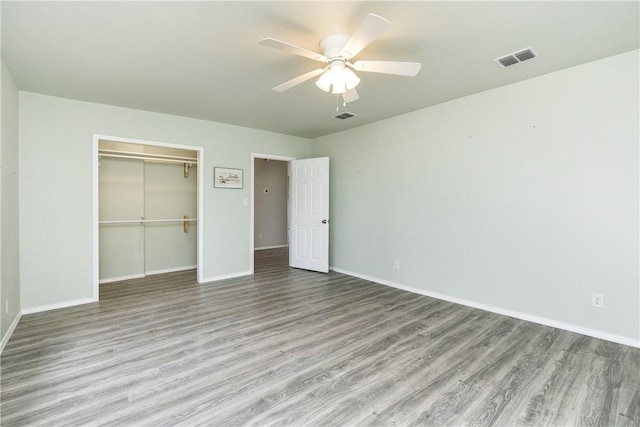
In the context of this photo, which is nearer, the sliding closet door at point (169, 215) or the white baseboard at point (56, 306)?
the white baseboard at point (56, 306)

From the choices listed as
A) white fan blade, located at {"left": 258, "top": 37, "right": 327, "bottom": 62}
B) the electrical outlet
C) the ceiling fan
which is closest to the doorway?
the ceiling fan

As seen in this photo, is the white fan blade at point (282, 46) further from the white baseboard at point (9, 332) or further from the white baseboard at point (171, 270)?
the white baseboard at point (171, 270)

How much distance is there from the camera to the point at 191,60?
260cm

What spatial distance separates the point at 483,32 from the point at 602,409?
8.63 feet

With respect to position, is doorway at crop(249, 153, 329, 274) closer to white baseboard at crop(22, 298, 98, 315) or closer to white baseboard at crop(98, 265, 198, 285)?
white baseboard at crop(98, 265, 198, 285)

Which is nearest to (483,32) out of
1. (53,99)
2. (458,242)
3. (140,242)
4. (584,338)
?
(458,242)

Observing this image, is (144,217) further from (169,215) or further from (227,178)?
(227,178)

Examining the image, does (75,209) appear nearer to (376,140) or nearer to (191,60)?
(191,60)

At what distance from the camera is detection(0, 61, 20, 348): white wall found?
259cm

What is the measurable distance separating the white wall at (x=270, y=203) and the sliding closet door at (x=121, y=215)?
310cm

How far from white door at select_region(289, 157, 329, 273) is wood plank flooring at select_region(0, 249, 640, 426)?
1.78 m

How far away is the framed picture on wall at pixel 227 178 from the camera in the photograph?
15.4 ft

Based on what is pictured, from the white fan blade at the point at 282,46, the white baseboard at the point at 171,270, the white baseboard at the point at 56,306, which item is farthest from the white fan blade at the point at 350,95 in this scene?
the white baseboard at the point at 171,270

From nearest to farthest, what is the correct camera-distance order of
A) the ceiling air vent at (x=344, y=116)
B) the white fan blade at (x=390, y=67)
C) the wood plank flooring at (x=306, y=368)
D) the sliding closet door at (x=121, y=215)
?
the wood plank flooring at (x=306, y=368) < the white fan blade at (x=390, y=67) < the ceiling air vent at (x=344, y=116) < the sliding closet door at (x=121, y=215)
